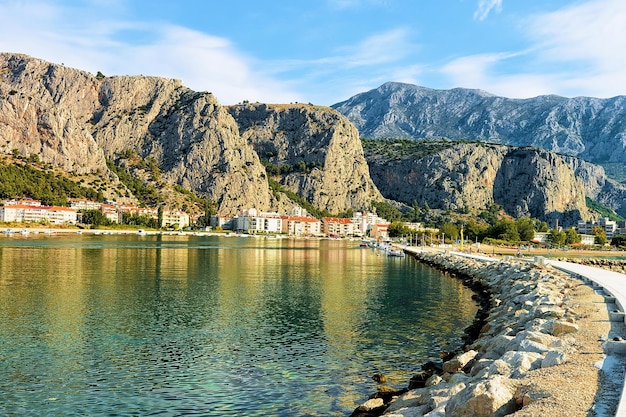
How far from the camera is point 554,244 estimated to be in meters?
153

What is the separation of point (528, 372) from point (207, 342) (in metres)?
16.9

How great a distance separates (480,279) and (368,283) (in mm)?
12235

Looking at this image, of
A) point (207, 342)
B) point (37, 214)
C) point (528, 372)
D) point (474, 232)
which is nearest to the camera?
point (528, 372)

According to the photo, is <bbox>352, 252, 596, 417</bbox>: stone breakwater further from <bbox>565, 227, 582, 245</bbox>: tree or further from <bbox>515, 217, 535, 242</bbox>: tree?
<bbox>565, 227, 582, 245</bbox>: tree

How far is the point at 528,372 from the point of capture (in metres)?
12.1

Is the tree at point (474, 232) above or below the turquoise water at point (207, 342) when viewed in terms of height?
above

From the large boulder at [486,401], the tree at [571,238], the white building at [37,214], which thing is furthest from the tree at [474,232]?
the large boulder at [486,401]

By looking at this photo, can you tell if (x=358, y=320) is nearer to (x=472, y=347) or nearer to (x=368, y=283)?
(x=472, y=347)

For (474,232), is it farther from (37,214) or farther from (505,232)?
(37,214)

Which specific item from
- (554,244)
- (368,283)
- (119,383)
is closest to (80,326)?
(119,383)

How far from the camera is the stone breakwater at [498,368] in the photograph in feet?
32.4

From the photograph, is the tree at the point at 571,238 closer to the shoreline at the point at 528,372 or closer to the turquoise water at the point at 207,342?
the turquoise water at the point at 207,342

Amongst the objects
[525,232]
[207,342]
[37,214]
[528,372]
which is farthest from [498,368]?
[37,214]

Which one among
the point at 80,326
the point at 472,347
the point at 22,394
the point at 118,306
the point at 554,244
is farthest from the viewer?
the point at 554,244
